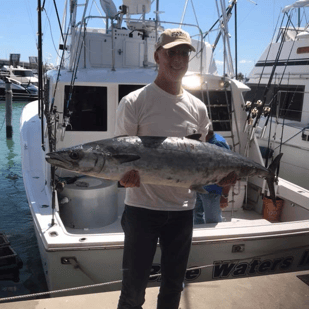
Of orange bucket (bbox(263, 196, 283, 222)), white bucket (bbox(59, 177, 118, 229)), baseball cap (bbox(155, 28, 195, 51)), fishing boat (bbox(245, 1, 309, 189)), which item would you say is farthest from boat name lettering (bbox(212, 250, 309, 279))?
fishing boat (bbox(245, 1, 309, 189))

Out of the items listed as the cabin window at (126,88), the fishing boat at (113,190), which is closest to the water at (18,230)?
the fishing boat at (113,190)

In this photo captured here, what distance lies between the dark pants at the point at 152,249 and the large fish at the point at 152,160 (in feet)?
0.72

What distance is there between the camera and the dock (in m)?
2.78

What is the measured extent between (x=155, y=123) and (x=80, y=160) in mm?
486

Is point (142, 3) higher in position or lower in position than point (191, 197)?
higher

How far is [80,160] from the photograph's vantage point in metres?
1.97

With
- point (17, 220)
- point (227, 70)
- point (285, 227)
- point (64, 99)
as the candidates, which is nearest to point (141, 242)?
point (285, 227)

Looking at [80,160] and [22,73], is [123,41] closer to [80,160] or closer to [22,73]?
[80,160]

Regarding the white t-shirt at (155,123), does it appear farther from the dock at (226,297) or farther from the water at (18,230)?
the water at (18,230)

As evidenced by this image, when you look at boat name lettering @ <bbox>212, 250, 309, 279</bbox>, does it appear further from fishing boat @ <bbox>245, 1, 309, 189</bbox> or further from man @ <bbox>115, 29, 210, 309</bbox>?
fishing boat @ <bbox>245, 1, 309, 189</bbox>

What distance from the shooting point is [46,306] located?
2.72 metres

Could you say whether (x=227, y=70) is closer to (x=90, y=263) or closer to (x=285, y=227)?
(x=285, y=227)

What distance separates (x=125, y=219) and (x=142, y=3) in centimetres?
514

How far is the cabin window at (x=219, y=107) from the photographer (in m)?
5.78
